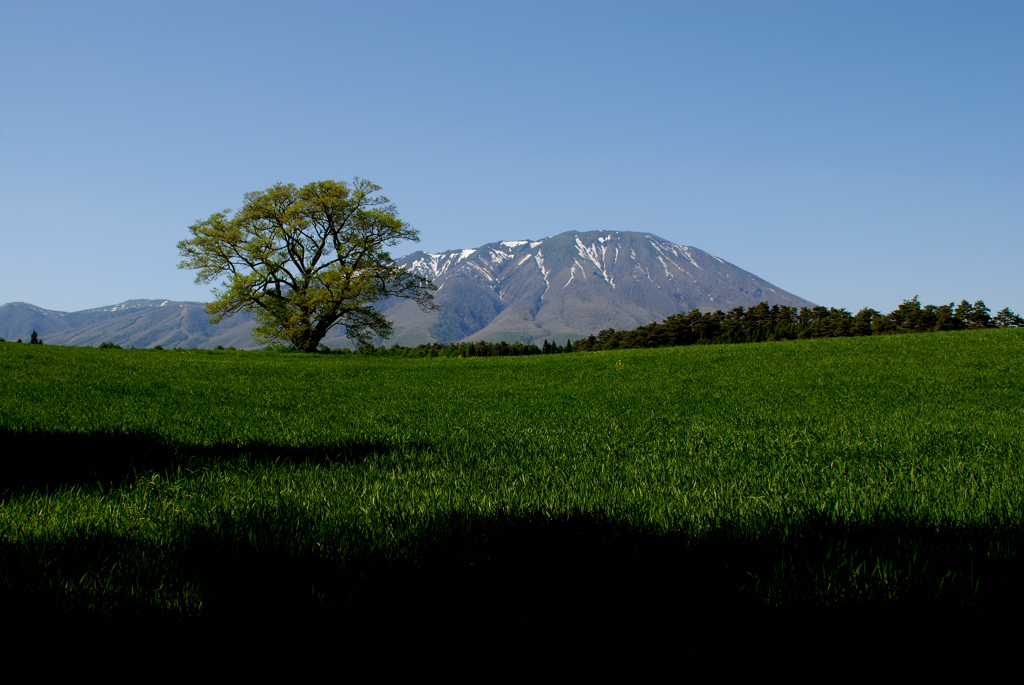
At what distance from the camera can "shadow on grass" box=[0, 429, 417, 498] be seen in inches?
189

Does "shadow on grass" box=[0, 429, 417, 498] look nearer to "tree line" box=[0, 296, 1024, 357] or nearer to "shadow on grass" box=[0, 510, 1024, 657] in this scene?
"shadow on grass" box=[0, 510, 1024, 657]

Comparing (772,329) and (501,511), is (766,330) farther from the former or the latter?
(501,511)

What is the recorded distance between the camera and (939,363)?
1603 centimetres

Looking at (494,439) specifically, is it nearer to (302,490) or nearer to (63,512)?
(302,490)

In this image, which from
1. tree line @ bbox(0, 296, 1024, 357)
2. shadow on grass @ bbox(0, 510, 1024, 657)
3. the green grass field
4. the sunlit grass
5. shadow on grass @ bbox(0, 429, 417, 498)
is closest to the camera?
shadow on grass @ bbox(0, 510, 1024, 657)

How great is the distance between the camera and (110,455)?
555cm

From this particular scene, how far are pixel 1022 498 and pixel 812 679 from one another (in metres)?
3.49

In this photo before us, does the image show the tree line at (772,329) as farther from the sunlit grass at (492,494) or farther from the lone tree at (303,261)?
the sunlit grass at (492,494)

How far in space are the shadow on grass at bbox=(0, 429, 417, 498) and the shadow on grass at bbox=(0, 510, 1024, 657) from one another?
211cm

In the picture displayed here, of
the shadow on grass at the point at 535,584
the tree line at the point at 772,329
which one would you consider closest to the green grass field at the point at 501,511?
the shadow on grass at the point at 535,584

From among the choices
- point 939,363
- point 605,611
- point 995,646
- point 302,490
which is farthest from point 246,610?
point 939,363

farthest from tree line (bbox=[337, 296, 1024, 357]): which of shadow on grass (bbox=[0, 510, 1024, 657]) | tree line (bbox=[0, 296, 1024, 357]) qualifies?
shadow on grass (bbox=[0, 510, 1024, 657])

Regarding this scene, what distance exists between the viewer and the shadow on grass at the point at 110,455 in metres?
4.79

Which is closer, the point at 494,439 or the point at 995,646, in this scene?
the point at 995,646
